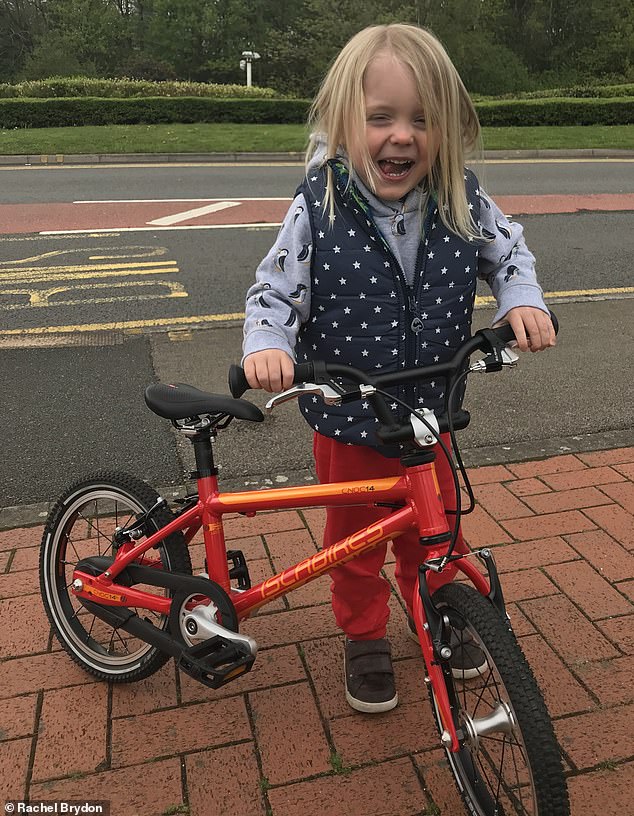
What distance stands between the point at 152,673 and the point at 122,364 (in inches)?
111

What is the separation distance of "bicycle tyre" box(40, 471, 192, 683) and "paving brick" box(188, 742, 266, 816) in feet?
1.07

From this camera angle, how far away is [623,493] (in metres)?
3.29

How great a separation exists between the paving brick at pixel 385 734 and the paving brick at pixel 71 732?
2.21ft

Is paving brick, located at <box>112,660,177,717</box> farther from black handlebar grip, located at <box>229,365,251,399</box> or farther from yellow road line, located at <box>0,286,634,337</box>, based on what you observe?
yellow road line, located at <box>0,286,634,337</box>

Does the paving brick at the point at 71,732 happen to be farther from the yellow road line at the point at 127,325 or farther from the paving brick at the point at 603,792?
the yellow road line at the point at 127,325

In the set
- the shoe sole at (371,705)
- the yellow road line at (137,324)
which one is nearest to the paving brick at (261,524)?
the shoe sole at (371,705)

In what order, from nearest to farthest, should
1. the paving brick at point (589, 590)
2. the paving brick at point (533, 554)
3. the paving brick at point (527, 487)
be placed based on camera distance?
1. the paving brick at point (589, 590)
2. the paving brick at point (533, 554)
3. the paving brick at point (527, 487)

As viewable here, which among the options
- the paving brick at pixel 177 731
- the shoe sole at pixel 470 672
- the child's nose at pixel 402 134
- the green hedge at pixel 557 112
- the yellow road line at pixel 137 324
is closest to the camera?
the shoe sole at pixel 470 672

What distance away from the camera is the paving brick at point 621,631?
96.6 inches

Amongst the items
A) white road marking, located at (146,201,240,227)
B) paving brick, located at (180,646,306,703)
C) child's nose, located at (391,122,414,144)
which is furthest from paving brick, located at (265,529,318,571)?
white road marking, located at (146,201,240,227)

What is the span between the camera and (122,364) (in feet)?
15.8

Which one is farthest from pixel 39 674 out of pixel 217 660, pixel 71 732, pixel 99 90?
pixel 99 90

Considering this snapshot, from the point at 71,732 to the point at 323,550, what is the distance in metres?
0.91

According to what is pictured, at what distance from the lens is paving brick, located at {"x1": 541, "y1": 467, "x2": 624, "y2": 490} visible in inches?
133
